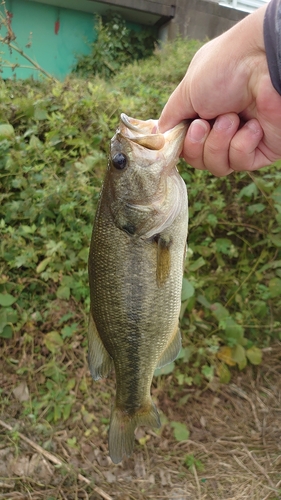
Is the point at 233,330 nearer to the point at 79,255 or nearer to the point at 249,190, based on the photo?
the point at 249,190

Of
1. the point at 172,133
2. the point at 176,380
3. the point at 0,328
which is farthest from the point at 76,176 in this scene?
the point at 172,133

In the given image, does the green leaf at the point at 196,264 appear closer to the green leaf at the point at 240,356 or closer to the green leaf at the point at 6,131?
the green leaf at the point at 240,356

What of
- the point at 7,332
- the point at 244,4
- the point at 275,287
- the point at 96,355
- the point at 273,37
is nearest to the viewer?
the point at 273,37

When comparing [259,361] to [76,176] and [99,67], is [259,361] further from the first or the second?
[99,67]

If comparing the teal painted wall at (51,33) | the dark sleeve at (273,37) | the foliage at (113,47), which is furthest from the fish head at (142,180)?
the foliage at (113,47)

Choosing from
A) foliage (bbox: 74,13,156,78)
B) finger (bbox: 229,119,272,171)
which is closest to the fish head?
finger (bbox: 229,119,272,171)

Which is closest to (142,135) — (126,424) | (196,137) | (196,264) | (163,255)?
(196,137)

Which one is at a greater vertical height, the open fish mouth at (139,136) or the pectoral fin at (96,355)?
the open fish mouth at (139,136)
